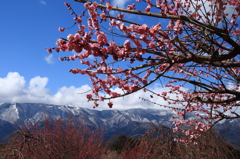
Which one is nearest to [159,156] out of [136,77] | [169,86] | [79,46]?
[136,77]

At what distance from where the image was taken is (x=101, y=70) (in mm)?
4074

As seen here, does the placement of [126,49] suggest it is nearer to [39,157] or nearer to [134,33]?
[134,33]

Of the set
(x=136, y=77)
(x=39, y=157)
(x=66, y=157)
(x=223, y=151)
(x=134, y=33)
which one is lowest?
(x=66, y=157)

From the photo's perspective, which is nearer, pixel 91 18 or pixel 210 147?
pixel 91 18

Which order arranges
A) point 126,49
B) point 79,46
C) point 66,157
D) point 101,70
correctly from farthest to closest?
point 66,157, point 101,70, point 126,49, point 79,46

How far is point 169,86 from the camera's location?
8.95 meters

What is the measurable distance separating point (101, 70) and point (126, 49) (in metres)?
1.00

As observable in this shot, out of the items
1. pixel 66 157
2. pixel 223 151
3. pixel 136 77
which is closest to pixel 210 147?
pixel 223 151

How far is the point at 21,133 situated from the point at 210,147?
4591 millimetres

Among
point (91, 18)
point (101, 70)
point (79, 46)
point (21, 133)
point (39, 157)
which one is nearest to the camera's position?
point (79, 46)

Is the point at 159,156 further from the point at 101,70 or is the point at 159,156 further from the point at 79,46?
the point at 79,46

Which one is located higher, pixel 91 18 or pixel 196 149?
pixel 91 18

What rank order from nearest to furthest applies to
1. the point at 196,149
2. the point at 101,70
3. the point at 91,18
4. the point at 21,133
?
the point at 91,18 < the point at 101,70 < the point at 196,149 < the point at 21,133

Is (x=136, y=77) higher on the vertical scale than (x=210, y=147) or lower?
higher
